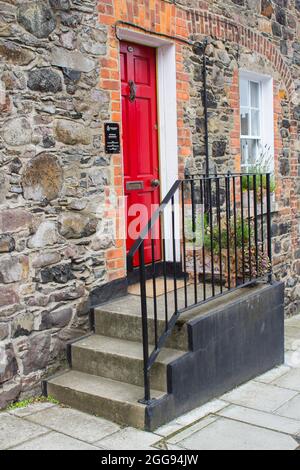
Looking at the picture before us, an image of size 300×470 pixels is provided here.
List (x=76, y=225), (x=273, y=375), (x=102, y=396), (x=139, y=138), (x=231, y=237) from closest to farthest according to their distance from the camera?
(x=102, y=396), (x=76, y=225), (x=273, y=375), (x=231, y=237), (x=139, y=138)

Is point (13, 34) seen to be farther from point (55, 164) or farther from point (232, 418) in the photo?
point (232, 418)

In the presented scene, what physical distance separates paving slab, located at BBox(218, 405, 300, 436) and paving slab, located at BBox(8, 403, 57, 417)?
1240mm

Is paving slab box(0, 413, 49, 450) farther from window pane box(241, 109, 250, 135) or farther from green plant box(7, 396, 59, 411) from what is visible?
window pane box(241, 109, 250, 135)

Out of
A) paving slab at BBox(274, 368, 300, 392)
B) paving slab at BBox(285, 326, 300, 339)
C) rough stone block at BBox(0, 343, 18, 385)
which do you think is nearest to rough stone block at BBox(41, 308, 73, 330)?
rough stone block at BBox(0, 343, 18, 385)

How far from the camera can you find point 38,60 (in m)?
4.20

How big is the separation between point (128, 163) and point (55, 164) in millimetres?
1052

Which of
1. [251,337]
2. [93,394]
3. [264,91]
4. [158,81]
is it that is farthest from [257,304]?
[264,91]

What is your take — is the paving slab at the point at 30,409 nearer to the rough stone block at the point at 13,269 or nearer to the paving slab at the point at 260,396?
the rough stone block at the point at 13,269

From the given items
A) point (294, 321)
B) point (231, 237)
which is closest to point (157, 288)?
point (231, 237)

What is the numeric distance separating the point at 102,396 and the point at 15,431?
60cm

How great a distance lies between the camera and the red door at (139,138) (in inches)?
206

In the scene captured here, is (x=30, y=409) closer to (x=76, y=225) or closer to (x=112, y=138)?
(x=76, y=225)

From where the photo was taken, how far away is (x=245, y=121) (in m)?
7.15

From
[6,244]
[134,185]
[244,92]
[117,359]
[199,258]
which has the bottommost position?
[117,359]
